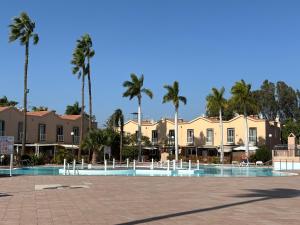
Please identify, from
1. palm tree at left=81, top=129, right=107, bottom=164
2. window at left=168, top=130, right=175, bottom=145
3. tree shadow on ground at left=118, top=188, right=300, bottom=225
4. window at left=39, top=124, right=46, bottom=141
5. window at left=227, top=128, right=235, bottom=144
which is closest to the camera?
tree shadow on ground at left=118, top=188, right=300, bottom=225

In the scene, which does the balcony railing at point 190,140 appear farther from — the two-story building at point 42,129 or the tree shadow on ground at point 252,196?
the tree shadow on ground at point 252,196

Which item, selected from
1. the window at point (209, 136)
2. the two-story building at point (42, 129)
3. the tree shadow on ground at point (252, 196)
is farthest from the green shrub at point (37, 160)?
the tree shadow on ground at point (252, 196)

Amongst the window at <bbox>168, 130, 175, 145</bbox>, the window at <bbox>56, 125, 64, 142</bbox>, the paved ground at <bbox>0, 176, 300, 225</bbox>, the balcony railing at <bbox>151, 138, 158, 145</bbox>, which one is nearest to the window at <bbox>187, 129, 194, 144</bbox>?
the window at <bbox>168, 130, 175, 145</bbox>

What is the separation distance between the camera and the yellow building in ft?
236

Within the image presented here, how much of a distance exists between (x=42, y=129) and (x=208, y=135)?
2540cm

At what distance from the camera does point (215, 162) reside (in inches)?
2424

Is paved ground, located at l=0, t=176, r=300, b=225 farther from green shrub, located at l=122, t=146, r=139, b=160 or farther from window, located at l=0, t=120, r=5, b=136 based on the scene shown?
green shrub, located at l=122, t=146, r=139, b=160

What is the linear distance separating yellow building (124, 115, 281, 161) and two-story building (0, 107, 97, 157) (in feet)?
48.9

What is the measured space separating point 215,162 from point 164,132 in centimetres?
1906

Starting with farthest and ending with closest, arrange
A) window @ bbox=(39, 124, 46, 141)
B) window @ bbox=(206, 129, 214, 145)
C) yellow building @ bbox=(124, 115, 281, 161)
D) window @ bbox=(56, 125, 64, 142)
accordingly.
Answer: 1. window @ bbox=(206, 129, 214, 145)
2. yellow building @ bbox=(124, 115, 281, 161)
3. window @ bbox=(56, 125, 64, 142)
4. window @ bbox=(39, 124, 46, 141)

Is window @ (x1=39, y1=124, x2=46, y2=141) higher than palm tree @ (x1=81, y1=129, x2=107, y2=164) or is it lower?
higher

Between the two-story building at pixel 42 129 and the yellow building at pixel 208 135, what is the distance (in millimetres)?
14912

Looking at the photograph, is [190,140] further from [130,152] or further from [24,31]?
[24,31]

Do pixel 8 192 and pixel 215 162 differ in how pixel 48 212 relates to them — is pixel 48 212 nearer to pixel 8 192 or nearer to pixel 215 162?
pixel 8 192
